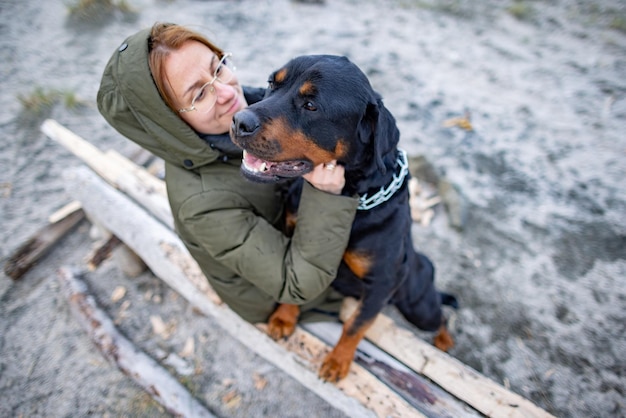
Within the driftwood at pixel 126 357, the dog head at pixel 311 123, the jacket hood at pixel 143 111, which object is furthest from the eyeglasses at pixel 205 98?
the driftwood at pixel 126 357

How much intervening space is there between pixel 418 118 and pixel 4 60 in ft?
24.4

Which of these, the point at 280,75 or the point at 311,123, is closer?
the point at 311,123

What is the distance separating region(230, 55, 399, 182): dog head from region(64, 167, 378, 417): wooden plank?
4.47 feet

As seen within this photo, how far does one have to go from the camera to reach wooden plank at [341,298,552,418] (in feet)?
7.30

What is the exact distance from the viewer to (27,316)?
342 cm

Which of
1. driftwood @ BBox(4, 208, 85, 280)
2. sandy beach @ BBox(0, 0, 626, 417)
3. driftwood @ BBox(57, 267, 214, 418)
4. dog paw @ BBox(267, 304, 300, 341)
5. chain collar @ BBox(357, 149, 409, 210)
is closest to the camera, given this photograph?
chain collar @ BBox(357, 149, 409, 210)

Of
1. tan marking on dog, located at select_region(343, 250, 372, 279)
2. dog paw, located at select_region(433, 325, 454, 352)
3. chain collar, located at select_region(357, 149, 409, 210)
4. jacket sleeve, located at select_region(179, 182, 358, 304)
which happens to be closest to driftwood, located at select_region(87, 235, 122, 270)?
jacket sleeve, located at select_region(179, 182, 358, 304)

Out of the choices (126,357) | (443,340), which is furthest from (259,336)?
(443,340)

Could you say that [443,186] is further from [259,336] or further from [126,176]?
[126,176]

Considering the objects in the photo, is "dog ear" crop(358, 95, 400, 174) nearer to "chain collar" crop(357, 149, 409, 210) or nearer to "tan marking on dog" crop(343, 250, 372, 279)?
"chain collar" crop(357, 149, 409, 210)

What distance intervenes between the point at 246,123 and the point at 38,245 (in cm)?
334

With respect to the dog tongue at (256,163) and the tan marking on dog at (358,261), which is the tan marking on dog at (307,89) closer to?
the dog tongue at (256,163)

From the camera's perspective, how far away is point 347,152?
78.5 inches

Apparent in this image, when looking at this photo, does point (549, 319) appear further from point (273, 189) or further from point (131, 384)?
point (131, 384)
